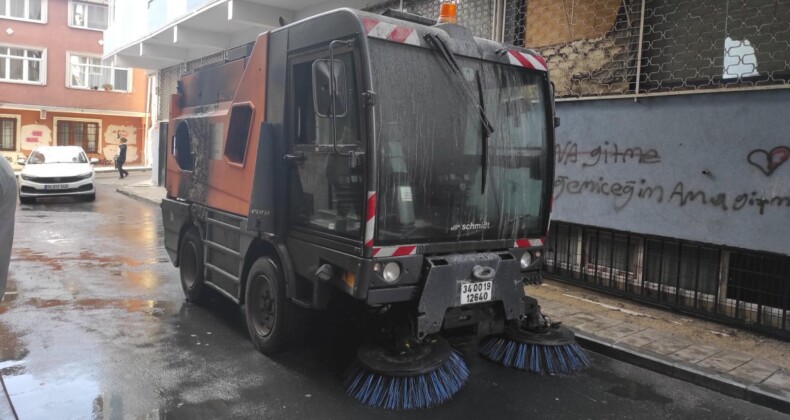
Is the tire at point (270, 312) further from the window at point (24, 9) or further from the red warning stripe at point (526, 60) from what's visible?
the window at point (24, 9)

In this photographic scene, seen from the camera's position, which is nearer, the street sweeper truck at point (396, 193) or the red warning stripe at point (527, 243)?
the street sweeper truck at point (396, 193)

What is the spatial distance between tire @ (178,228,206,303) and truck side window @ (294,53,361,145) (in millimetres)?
2477

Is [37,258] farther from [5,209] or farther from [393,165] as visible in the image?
[393,165]

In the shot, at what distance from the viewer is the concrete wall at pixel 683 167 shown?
18.4ft

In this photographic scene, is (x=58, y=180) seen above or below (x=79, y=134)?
below

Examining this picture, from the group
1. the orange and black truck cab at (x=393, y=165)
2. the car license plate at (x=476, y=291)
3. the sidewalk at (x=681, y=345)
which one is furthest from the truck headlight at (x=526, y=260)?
the sidewalk at (x=681, y=345)

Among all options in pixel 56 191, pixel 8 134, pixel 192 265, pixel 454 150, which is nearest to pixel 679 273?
pixel 454 150

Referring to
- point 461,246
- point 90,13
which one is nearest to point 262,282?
point 461,246

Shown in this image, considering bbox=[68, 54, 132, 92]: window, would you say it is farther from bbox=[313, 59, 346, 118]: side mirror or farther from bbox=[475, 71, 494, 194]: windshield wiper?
bbox=[475, 71, 494, 194]: windshield wiper

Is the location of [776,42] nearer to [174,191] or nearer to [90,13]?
[174,191]

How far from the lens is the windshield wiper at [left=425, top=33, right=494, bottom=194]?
4219mm

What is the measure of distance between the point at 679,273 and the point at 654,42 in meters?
2.68

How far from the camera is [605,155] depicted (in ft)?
23.2

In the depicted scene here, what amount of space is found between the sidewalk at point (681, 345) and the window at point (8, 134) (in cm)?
3140
